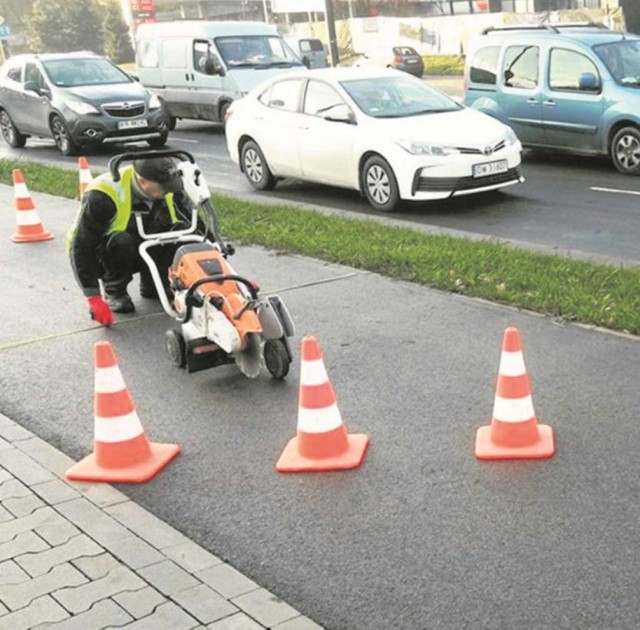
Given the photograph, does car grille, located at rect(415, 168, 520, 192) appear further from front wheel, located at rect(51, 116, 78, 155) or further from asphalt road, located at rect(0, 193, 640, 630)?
front wheel, located at rect(51, 116, 78, 155)

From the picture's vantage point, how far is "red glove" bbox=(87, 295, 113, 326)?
291 inches

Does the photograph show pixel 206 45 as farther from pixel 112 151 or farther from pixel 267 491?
pixel 267 491

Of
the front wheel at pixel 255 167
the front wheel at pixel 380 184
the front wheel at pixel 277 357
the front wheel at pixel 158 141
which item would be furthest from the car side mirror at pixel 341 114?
the front wheel at pixel 158 141

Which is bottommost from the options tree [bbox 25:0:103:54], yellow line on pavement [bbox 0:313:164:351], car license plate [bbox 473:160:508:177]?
yellow line on pavement [bbox 0:313:164:351]

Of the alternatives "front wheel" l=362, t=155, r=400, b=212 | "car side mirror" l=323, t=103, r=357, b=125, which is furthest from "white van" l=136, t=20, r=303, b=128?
"front wheel" l=362, t=155, r=400, b=212

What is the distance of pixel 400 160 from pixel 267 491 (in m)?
6.99

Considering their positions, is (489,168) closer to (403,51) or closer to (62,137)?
(62,137)

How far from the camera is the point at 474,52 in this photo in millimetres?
14984

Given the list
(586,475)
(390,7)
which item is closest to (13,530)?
(586,475)

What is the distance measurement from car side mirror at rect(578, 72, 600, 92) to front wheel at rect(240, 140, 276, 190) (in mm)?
4342

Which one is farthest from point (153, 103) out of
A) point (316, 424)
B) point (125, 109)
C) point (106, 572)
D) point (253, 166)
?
point (106, 572)

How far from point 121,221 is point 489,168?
17.4 feet

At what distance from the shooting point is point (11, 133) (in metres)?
20.9

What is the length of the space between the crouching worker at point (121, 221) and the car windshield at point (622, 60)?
7.98 meters
